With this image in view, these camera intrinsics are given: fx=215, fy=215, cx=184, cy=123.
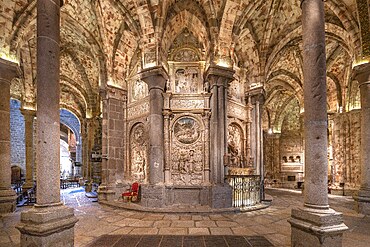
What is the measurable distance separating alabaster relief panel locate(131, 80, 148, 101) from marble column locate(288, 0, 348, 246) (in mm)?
6790

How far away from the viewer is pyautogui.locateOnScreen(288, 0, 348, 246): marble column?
11.6 feet

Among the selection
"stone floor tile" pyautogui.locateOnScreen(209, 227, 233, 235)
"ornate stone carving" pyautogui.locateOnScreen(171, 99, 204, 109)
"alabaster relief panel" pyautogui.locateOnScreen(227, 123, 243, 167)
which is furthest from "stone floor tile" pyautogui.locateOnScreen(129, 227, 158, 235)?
"alabaster relief panel" pyautogui.locateOnScreen(227, 123, 243, 167)

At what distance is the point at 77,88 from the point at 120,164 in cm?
804

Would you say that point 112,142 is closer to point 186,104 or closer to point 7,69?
point 186,104

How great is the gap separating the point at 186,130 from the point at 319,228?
5.78 metres

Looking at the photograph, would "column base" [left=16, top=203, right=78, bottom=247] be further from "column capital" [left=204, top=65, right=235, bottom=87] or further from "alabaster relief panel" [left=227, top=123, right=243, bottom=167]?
"alabaster relief panel" [left=227, top=123, right=243, bottom=167]

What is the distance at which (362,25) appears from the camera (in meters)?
7.37

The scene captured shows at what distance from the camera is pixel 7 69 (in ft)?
24.7

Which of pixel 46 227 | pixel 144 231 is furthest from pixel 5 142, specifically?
pixel 144 231

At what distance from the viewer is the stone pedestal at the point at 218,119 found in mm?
7957

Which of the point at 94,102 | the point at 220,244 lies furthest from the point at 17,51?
the point at 220,244

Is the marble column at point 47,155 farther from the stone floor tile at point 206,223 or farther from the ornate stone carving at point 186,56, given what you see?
the ornate stone carving at point 186,56

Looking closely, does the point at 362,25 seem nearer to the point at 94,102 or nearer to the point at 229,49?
the point at 229,49

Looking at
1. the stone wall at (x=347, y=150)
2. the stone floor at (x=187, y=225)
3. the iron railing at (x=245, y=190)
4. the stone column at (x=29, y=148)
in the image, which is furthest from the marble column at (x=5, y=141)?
the stone wall at (x=347, y=150)
